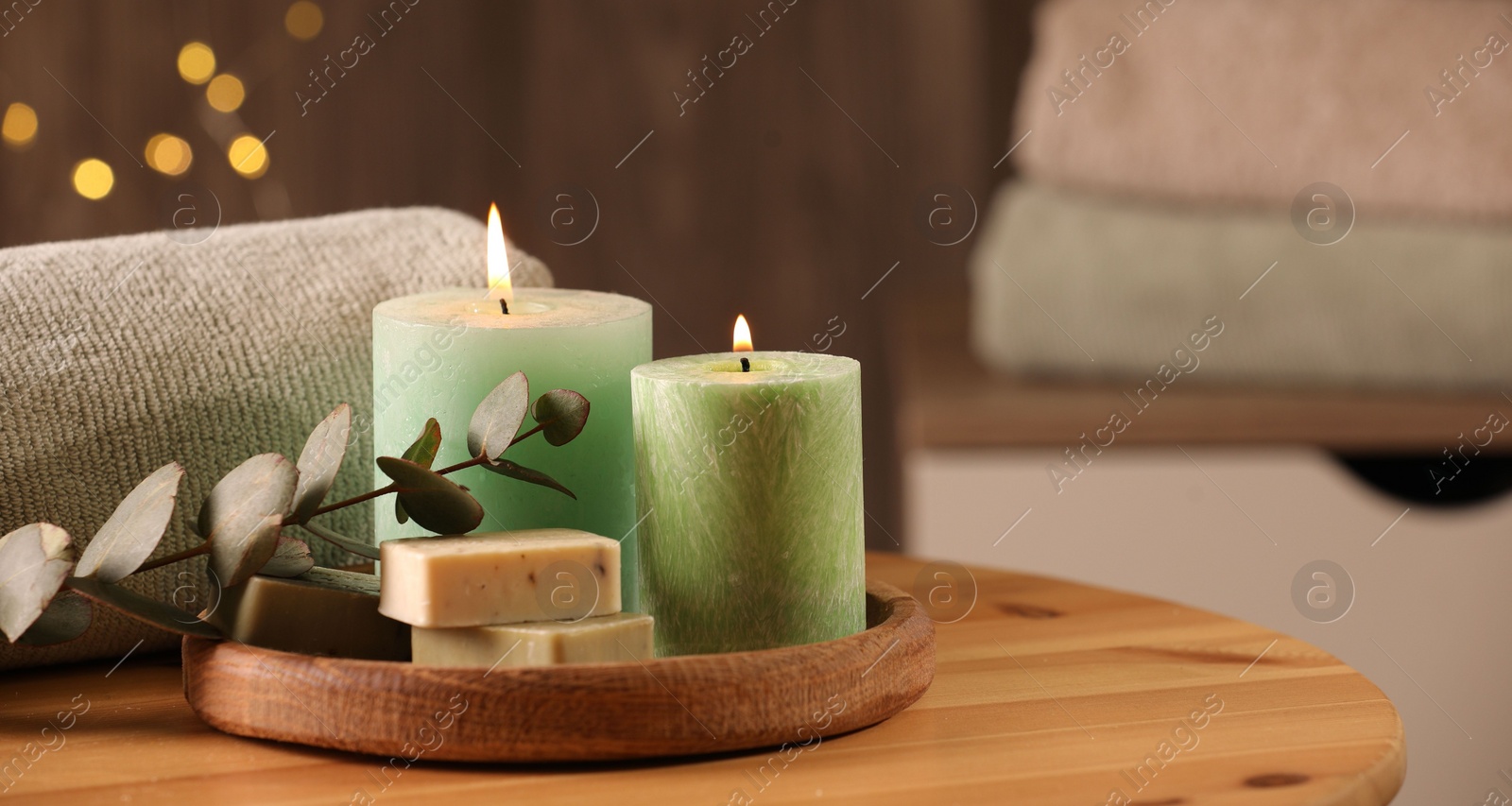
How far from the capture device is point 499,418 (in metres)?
0.43

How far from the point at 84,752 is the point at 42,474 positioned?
4.9 inches

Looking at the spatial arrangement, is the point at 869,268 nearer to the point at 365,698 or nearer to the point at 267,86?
the point at 267,86

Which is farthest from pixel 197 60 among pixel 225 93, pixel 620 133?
pixel 620 133

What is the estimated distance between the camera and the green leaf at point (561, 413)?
43 centimetres

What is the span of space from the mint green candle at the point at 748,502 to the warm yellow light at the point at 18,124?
106 cm

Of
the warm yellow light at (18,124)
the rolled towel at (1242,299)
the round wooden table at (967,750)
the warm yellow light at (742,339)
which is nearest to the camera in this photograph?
the round wooden table at (967,750)

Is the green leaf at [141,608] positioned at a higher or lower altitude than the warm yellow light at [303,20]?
lower

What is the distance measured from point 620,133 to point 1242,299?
24.9 inches

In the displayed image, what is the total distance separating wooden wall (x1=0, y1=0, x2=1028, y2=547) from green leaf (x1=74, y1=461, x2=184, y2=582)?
3.05 feet

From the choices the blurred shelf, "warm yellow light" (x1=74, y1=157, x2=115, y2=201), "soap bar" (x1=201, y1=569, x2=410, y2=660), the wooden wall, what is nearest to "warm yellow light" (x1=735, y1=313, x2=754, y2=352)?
"soap bar" (x1=201, y1=569, x2=410, y2=660)

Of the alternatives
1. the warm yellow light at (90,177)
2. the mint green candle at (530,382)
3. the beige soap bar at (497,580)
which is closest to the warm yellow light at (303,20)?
the warm yellow light at (90,177)

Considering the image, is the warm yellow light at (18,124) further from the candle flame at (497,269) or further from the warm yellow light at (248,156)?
the candle flame at (497,269)

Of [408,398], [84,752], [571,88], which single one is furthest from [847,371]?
[571,88]

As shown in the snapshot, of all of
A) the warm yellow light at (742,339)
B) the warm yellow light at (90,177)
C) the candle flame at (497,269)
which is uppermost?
the warm yellow light at (90,177)
